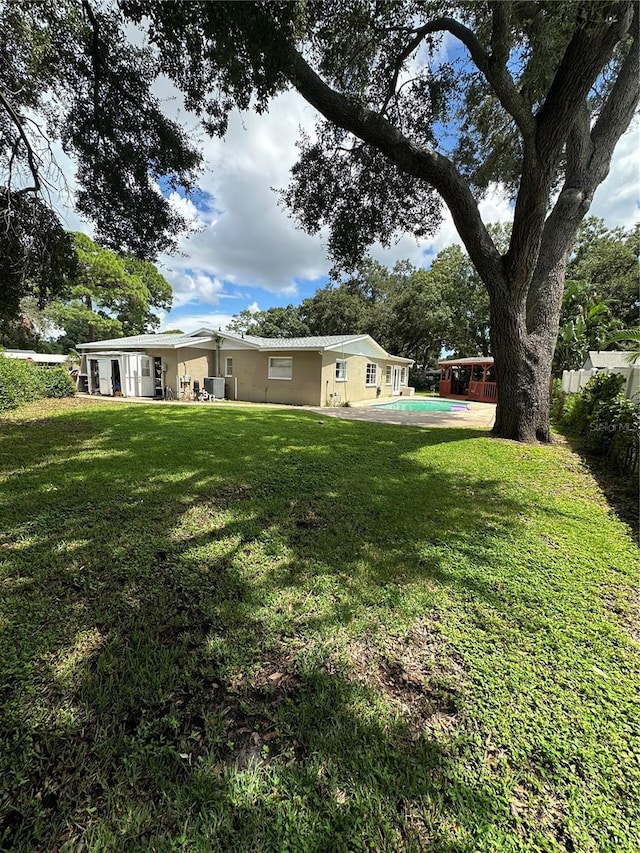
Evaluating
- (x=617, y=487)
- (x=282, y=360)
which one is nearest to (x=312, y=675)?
(x=617, y=487)

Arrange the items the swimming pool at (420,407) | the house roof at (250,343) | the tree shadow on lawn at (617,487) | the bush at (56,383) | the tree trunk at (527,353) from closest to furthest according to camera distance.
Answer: the tree shadow on lawn at (617,487) → the tree trunk at (527,353) → the bush at (56,383) → the house roof at (250,343) → the swimming pool at (420,407)

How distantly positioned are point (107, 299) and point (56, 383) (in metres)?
20.1

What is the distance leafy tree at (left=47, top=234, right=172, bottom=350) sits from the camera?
2509 centimetres

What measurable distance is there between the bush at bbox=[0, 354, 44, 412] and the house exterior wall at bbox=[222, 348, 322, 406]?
8.05m

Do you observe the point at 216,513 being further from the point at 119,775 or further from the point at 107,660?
the point at 119,775

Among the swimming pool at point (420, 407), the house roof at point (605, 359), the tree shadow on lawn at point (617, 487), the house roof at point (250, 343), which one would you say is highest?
the house roof at point (250, 343)

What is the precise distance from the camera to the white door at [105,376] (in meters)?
17.0

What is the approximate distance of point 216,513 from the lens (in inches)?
150

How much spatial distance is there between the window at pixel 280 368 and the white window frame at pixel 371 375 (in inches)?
187

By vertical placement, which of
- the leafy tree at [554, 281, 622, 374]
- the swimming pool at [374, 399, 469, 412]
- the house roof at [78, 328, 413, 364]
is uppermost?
the leafy tree at [554, 281, 622, 374]

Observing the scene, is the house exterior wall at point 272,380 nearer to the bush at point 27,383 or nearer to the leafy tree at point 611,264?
the bush at point 27,383

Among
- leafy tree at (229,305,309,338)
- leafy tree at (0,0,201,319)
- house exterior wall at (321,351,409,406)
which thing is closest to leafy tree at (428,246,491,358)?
house exterior wall at (321,351,409,406)

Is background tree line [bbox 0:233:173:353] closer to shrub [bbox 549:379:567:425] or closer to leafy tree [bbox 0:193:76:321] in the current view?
leafy tree [bbox 0:193:76:321]

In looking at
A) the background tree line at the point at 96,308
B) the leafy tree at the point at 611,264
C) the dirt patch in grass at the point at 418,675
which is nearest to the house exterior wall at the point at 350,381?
the dirt patch in grass at the point at 418,675
